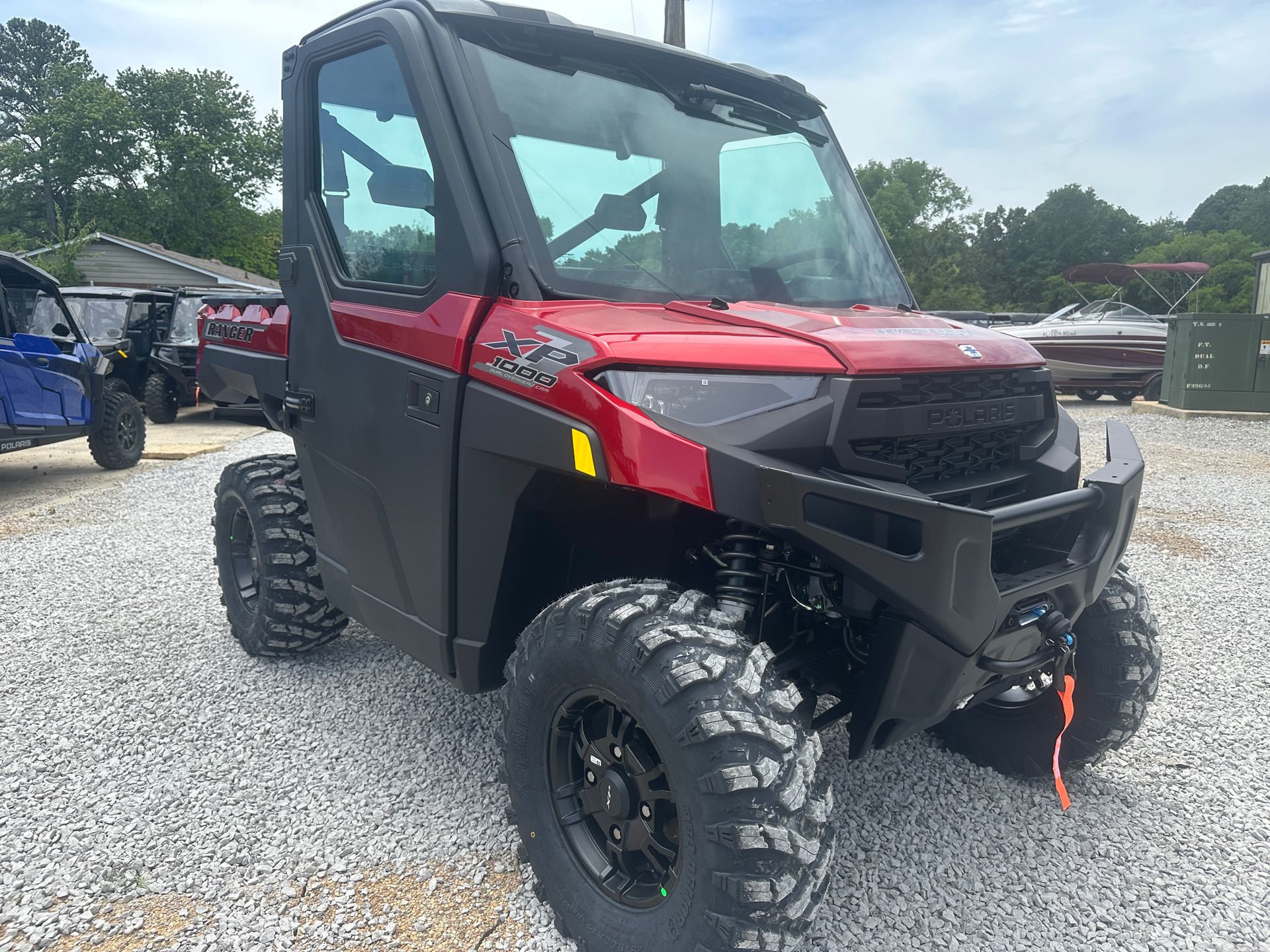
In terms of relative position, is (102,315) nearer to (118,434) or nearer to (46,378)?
(118,434)

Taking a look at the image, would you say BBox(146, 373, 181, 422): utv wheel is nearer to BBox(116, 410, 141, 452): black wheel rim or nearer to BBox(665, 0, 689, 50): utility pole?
BBox(116, 410, 141, 452): black wheel rim

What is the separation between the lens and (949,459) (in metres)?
2.28

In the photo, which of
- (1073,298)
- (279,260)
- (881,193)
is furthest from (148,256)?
(1073,298)

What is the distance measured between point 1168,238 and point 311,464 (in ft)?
271

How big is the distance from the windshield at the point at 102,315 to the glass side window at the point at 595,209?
43.2ft

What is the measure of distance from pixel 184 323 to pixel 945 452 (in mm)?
14088

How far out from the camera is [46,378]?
8445mm

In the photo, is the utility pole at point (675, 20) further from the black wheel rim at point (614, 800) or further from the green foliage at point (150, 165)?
the green foliage at point (150, 165)

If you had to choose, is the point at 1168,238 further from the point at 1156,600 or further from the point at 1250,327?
the point at 1156,600

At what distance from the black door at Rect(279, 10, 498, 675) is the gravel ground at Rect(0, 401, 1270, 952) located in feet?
1.96

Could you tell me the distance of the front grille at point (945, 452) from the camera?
2125 mm

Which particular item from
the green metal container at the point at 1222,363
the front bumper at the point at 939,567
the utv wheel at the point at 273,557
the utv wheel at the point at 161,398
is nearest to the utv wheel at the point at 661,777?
the front bumper at the point at 939,567

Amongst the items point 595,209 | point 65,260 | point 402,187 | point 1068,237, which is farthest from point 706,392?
point 1068,237

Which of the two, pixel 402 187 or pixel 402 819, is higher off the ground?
pixel 402 187
